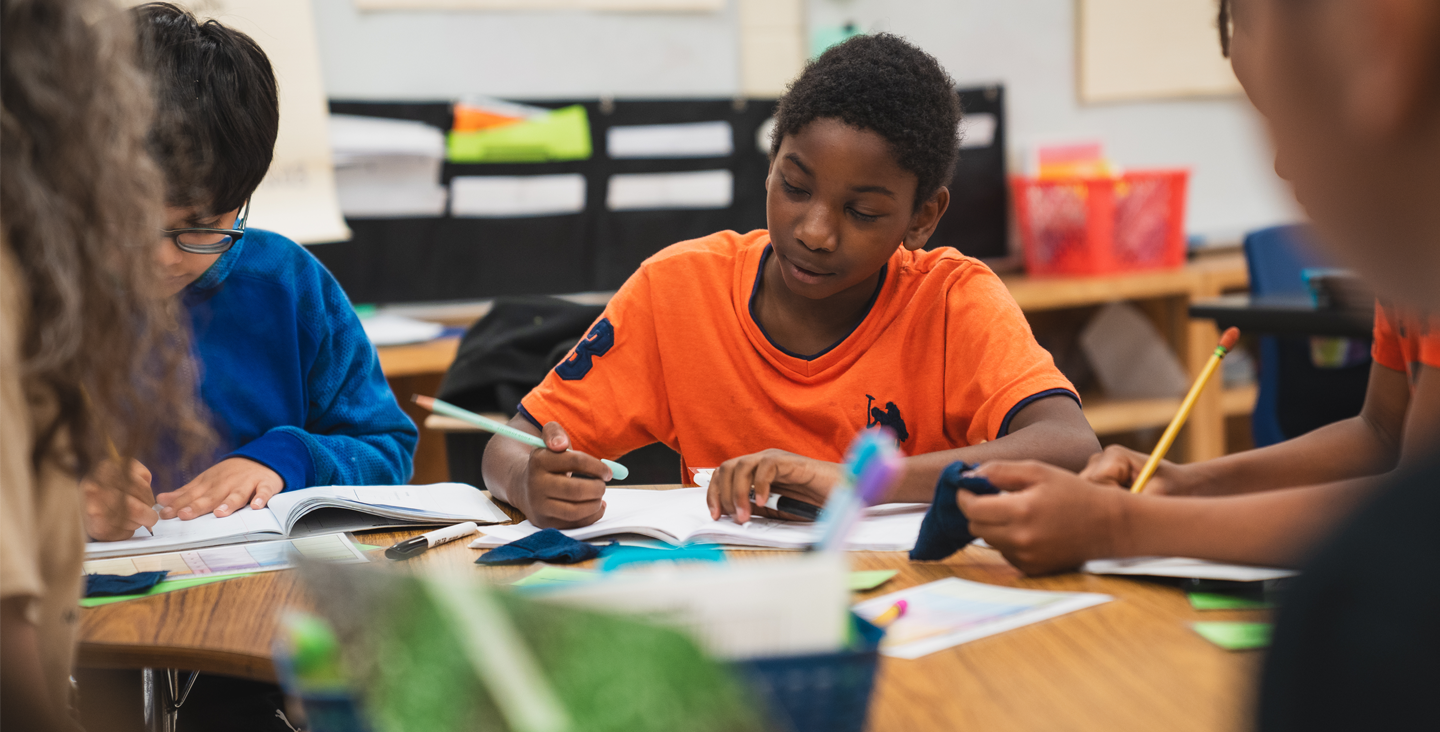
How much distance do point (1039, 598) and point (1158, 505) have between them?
5.2 inches

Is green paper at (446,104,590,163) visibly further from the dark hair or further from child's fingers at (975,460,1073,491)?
child's fingers at (975,460,1073,491)

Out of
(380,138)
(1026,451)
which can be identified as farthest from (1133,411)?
(380,138)

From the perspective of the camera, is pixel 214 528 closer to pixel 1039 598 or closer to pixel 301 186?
pixel 1039 598

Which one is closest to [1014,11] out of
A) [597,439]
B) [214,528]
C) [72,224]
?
[597,439]

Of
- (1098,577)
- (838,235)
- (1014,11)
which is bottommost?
(1098,577)

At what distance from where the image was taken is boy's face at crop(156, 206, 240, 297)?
47.2 inches

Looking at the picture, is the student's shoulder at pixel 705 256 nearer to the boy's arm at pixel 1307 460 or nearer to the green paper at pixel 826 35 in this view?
the boy's arm at pixel 1307 460

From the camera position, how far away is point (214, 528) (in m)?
1.09

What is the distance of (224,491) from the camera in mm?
1187

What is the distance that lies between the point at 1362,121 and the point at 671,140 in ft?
7.83

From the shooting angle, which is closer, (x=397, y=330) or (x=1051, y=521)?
(x=1051, y=521)

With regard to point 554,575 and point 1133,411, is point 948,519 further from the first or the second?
point 1133,411

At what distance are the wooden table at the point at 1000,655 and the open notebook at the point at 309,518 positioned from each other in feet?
0.44

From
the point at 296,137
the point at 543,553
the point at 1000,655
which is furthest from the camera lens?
the point at 296,137
